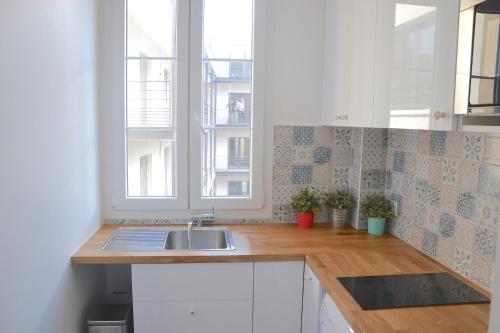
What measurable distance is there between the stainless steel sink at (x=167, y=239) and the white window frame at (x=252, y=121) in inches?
7.4

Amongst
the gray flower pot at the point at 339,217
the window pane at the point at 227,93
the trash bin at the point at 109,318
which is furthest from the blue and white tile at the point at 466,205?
the trash bin at the point at 109,318

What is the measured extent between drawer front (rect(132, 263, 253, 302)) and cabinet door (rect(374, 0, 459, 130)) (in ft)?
3.30

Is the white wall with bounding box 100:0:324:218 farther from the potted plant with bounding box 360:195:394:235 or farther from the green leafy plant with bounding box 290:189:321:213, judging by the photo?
the potted plant with bounding box 360:195:394:235

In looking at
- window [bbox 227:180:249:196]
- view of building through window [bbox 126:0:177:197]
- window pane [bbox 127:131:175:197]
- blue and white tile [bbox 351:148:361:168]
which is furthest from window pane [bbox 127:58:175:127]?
blue and white tile [bbox 351:148:361:168]

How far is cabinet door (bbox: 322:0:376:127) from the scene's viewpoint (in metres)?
1.92

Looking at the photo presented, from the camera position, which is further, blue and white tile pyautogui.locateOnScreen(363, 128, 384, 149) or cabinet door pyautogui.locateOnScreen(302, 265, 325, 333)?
blue and white tile pyautogui.locateOnScreen(363, 128, 384, 149)

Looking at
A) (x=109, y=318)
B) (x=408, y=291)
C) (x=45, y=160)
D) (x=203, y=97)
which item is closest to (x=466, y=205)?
(x=408, y=291)

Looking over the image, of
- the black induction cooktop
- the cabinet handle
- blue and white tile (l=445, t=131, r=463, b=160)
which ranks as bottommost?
the black induction cooktop

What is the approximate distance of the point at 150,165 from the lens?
2594 millimetres

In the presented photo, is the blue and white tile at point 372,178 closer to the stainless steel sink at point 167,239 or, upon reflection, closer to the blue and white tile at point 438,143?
the blue and white tile at point 438,143

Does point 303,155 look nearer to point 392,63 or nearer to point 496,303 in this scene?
point 392,63

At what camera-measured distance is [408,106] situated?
1.59m

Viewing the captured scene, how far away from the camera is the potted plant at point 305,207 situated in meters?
2.55

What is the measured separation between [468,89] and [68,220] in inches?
67.7
